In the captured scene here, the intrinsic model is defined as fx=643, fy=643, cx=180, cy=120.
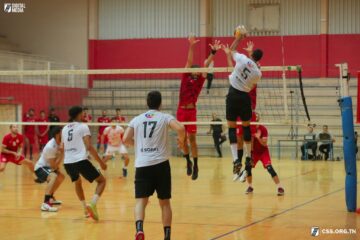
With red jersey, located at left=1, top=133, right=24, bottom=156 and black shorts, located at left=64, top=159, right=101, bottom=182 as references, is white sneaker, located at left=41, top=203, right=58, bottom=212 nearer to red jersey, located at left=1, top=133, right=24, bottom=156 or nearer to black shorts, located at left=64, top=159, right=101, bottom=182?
black shorts, located at left=64, top=159, right=101, bottom=182

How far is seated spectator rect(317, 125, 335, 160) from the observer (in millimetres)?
27172

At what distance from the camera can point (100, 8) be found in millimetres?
36000

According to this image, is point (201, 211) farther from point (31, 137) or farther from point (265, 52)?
point (265, 52)

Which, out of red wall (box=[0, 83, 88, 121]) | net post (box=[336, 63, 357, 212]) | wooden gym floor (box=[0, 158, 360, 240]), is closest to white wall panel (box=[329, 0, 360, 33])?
red wall (box=[0, 83, 88, 121])

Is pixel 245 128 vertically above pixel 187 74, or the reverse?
pixel 187 74

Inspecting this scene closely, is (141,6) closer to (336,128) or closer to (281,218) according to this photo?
(336,128)

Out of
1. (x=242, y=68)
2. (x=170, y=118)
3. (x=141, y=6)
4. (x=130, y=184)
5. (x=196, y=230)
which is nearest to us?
(x=170, y=118)

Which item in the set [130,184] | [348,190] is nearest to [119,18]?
[130,184]

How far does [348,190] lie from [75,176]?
16.9 ft

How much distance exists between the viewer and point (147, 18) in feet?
116

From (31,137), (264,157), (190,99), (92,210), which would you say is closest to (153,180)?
(92,210)

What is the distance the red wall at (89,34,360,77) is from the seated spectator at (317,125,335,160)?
559cm

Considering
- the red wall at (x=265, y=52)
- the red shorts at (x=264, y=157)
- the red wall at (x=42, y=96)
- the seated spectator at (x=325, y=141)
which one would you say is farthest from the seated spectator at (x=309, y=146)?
the red shorts at (x=264, y=157)

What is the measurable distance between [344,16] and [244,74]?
22536 millimetres
